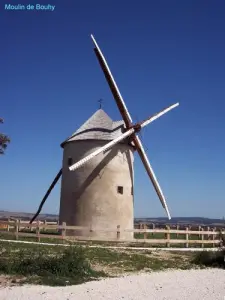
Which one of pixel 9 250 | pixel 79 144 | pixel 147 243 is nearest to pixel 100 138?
pixel 79 144

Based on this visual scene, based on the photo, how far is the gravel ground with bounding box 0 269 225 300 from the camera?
7.65 meters

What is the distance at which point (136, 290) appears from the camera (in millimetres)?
8461

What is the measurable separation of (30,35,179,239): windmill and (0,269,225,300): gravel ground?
10061 mm

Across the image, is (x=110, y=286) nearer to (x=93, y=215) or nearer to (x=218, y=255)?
(x=218, y=255)

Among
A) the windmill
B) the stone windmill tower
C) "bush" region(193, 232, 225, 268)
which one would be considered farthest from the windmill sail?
"bush" region(193, 232, 225, 268)

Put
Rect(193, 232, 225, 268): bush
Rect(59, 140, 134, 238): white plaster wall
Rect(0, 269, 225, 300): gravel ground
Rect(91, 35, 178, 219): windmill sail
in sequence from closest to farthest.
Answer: Rect(0, 269, 225, 300): gravel ground < Rect(193, 232, 225, 268): bush < Rect(59, 140, 134, 238): white plaster wall < Rect(91, 35, 178, 219): windmill sail

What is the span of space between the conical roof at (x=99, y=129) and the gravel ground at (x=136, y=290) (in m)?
11.9

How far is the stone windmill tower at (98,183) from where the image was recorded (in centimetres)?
2050

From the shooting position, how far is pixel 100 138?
21172mm

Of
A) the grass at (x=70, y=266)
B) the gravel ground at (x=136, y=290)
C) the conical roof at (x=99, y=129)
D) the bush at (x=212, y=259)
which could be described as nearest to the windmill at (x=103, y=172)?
the conical roof at (x=99, y=129)

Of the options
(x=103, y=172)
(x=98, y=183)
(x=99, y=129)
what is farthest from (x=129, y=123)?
(x=98, y=183)

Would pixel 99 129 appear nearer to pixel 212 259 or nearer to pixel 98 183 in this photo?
pixel 98 183

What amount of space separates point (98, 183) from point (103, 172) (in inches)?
26.3

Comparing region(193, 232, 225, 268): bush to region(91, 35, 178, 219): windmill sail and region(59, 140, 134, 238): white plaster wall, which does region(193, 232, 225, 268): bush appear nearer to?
region(59, 140, 134, 238): white plaster wall
